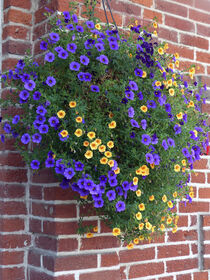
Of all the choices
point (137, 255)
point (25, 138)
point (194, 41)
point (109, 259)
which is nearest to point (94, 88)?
point (25, 138)

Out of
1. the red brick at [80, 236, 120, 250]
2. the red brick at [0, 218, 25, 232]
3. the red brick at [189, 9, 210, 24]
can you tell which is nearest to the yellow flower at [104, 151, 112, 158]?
the red brick at [80, 236, 120, 250]

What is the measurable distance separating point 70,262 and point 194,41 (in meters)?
1.54

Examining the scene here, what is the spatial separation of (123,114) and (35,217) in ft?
2.34

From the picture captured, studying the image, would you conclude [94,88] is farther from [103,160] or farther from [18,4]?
[18,4]

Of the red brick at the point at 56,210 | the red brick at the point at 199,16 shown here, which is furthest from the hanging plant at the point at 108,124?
the red brick at the point at 199,16

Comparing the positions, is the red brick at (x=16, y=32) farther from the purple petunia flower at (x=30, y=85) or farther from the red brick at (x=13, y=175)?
the red brick at (x=13, y=175)

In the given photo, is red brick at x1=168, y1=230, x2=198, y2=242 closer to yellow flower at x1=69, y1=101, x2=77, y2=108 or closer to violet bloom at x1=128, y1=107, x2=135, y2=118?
violet bloom at x1=128, y1=107, x2=135, y2=118

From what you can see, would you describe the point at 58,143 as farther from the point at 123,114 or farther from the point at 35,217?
the point at 35,217

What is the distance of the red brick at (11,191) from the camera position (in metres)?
2.01

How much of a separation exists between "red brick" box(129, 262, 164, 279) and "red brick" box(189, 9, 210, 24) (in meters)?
1.51

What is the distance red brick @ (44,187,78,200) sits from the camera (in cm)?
194

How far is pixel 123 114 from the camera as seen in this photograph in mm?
1758

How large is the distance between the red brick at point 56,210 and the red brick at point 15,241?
0.15 meters

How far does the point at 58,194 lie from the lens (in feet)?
6.38
